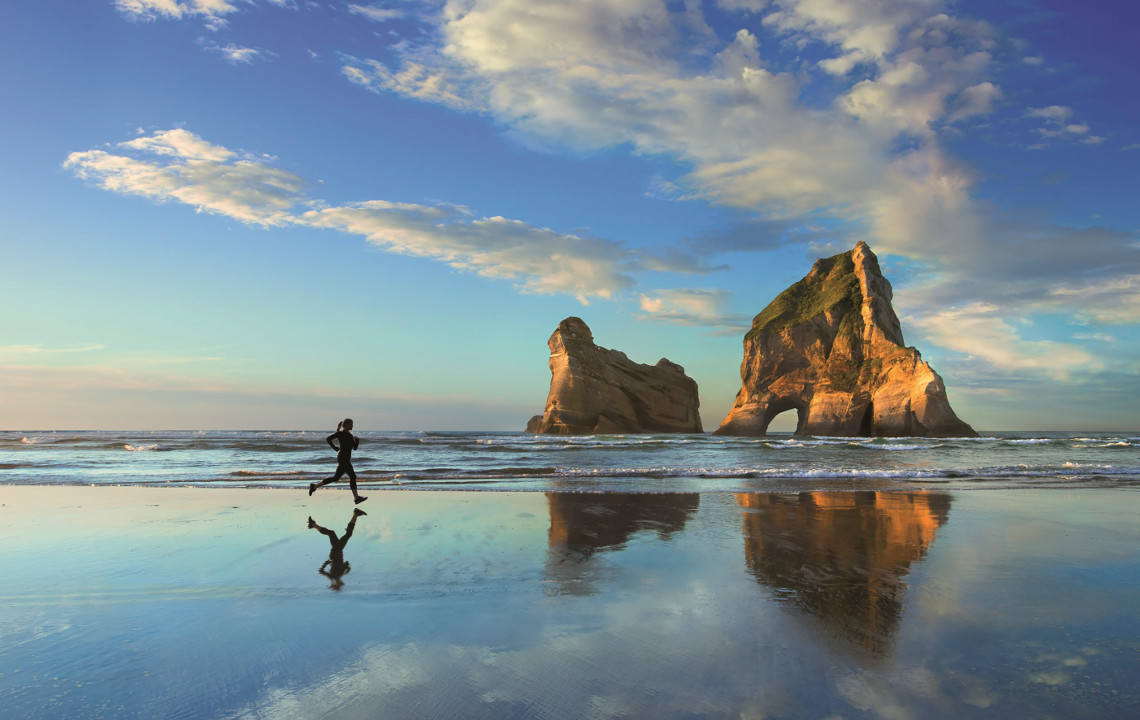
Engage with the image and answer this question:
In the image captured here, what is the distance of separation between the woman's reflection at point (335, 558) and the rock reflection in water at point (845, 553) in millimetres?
3348

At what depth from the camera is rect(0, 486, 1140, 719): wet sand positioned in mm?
2744

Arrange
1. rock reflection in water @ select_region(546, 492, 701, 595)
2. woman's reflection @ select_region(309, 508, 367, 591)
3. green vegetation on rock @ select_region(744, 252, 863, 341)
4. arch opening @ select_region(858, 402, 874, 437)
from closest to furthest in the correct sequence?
woman's reflection @ select_region(309, 508, 367, 591)
rock reflection in water @ select_region(546, 492, 701, 595)
arch opening @ select_region(858, 402, 874, 437)
green vegetation on rock @ select_region(744, 252, 863, 341)

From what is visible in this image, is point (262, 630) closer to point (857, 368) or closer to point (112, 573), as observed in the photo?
point (112, 573)

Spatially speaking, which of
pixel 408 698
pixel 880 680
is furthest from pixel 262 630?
pixel 880 680

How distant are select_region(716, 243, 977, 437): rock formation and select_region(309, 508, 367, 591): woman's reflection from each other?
5270cm

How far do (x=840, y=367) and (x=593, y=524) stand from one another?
58762 millimetres

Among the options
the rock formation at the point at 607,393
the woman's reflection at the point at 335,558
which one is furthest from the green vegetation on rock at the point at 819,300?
the woman's reflection at the point at 335,558

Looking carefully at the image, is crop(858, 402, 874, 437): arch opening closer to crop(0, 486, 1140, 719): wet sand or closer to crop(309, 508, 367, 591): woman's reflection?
crop(0, 486, 1140, 719): wet sand

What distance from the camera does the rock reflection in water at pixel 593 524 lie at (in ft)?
16.8

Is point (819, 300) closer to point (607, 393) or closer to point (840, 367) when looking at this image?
point (840, 367)

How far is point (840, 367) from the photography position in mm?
60438

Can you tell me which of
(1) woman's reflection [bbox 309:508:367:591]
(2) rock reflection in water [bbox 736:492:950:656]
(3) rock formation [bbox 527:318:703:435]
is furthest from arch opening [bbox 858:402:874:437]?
(1) woman's reflection [bbox 309:508:367:591]

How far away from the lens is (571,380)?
62688 millimetres

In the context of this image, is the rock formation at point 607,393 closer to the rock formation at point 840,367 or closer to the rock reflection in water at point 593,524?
the rock formation at point 840,367
